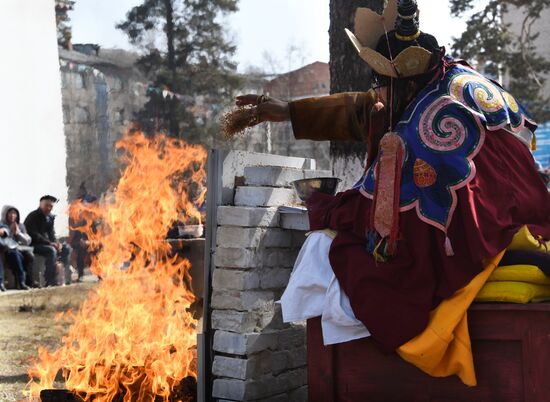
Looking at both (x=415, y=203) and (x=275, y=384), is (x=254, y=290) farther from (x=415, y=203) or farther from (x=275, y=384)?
(x=415, y=203)

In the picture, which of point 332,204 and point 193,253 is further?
point 193,253

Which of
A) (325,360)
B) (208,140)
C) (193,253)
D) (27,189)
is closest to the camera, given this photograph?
(325,360)

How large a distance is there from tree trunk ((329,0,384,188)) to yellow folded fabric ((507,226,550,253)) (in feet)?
8.92

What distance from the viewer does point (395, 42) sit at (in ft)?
12.7

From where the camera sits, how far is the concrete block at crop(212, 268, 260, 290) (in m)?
4.43

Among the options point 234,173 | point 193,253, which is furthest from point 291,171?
point 193,253

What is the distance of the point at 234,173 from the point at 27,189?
463 inches

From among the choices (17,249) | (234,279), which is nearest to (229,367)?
(234,279)

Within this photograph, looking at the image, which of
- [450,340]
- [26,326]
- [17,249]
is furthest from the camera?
[17,249]

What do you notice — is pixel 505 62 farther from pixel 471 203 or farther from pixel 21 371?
pixel 471 203

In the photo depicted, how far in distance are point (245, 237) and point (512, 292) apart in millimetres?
1595

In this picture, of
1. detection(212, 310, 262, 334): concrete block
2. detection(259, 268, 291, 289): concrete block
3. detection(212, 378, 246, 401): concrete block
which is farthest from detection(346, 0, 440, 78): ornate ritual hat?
detection(212, 378, 246, 401): concrete block

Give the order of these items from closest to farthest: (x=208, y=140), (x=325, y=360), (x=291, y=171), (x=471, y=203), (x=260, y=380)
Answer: (x=471, y=203) < (x=325, y=360) < (x=260, y=380) < (x=291, y=171) < (x=208, y=140)

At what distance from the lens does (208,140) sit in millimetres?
24281
